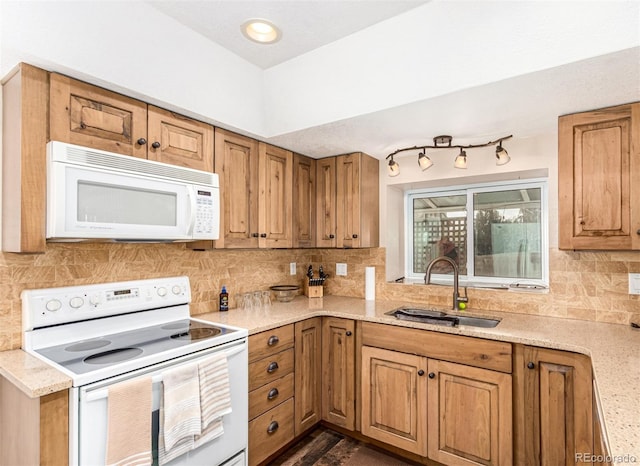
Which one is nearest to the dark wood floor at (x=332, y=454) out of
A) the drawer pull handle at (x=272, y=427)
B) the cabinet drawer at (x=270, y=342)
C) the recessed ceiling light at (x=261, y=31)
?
the drawer pull handle at (x=272, y=427)

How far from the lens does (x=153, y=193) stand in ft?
5.83

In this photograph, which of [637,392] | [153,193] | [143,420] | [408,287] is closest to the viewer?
[637,392]

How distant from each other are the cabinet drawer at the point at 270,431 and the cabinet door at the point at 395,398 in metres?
0.51

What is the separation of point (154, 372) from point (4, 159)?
1.17 m

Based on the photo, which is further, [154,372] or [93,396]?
[154,372]

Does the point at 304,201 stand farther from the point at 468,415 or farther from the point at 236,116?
the point at 468,415

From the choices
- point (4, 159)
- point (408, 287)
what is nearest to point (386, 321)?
point (408, 287)

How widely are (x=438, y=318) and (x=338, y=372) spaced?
0.80 metres

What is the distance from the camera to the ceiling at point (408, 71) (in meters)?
1.56

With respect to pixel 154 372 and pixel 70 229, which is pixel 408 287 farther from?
pixel 70 229

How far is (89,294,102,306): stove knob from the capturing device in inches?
71.1

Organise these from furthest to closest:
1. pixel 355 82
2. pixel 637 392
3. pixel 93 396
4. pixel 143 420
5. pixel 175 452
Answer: pixel 355 82, pixel 175 452, pixel 143 420, pixel 93 396, pixel 637 392

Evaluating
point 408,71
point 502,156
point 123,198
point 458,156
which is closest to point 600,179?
point 502,156

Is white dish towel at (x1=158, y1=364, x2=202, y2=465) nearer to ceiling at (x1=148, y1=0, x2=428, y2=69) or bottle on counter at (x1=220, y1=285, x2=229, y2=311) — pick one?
bottle on counter at (x1=220, y1=285, x2=229, y2=311)
